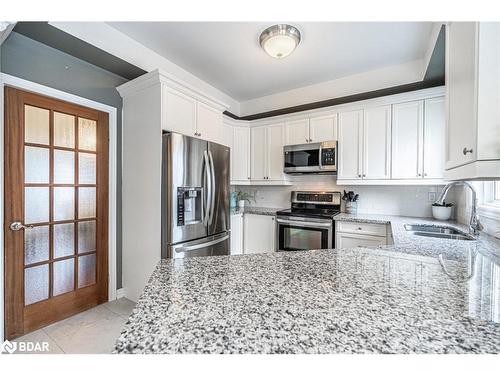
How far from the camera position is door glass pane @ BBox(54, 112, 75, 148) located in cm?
201

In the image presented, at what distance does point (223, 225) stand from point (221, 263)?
1654 millimetres

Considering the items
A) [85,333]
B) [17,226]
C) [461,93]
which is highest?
[461,93]

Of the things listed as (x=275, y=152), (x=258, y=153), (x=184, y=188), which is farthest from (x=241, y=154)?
(x=184, y=188)

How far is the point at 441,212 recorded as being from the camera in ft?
8.27

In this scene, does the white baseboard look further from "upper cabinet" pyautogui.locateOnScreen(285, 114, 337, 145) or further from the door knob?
"upper cabinet" pyautogui.locateOnScreen(285, 114, 337, 145)

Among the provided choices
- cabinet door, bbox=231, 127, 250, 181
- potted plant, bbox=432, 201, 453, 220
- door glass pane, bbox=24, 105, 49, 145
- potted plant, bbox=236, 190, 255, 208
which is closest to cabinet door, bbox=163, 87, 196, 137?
door glass pane, bbox=24, 105, 49, 145

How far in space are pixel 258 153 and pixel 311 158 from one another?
0.89 meters

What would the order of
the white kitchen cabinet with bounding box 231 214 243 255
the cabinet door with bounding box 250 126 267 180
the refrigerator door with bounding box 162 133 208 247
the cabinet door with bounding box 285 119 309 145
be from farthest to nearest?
the cabinet door with bounding box 250 126 267 180
the white kitchen cabinet with bounding box 231 214 243 255
the cabinet door with bounding box 285 119 309 145
the refrigerator door with bounding box 162 133 208 247

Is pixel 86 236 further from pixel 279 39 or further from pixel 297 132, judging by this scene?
pixel 297 132

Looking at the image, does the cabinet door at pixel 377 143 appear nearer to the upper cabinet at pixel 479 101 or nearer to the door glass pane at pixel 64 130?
the upper cabinet at pixel 479 101

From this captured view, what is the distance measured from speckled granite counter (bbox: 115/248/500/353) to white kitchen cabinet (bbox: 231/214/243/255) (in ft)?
7.79

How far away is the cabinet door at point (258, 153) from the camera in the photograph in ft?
11.6
